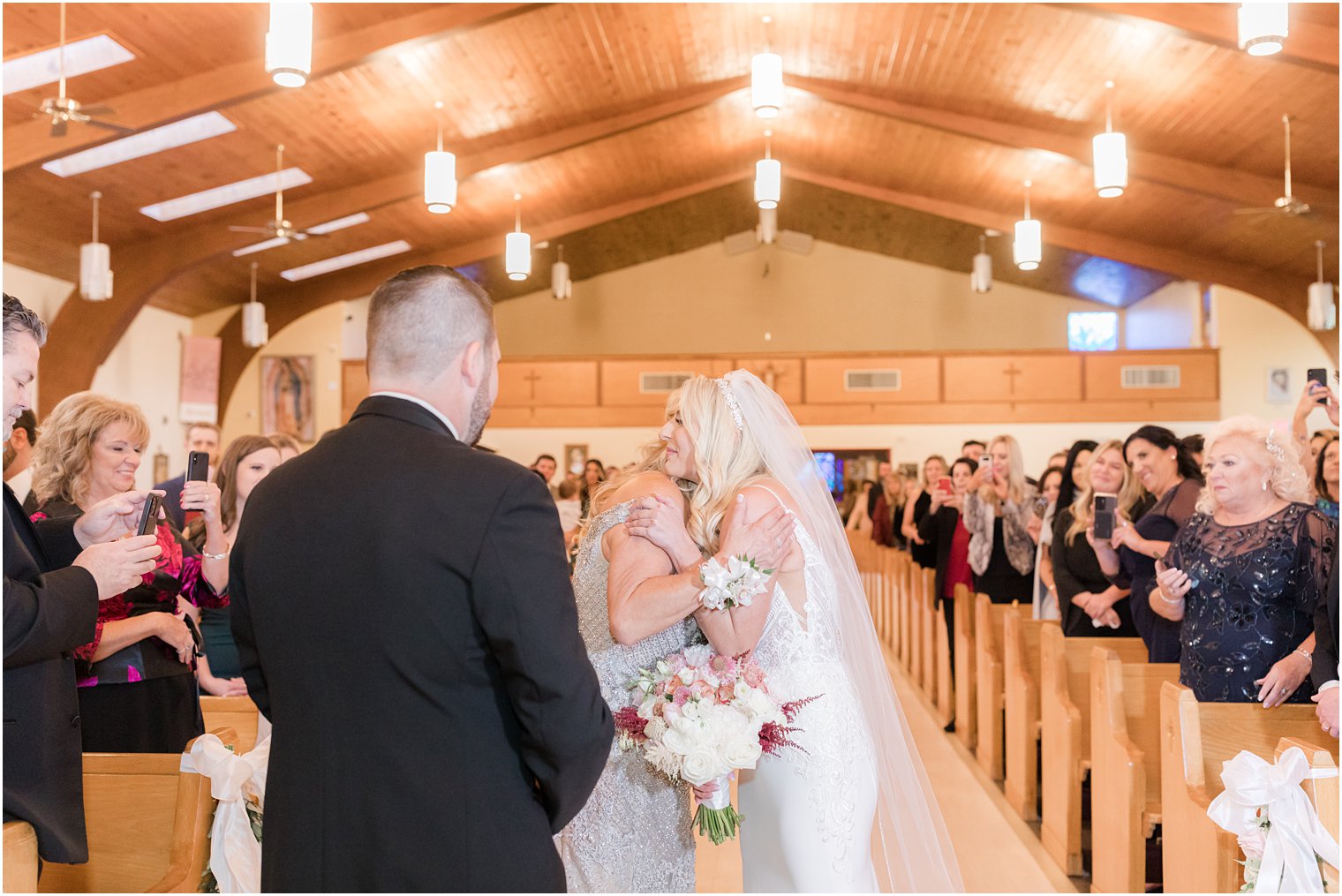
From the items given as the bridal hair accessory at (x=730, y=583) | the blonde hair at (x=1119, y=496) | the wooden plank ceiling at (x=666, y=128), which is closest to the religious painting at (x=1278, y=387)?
the wooden plank ceiling at (x=666, y=128)

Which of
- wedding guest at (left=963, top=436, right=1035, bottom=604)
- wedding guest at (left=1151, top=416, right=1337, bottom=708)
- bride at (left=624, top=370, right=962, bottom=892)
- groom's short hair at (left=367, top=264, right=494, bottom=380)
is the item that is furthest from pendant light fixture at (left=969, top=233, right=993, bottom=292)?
groom's short hair at (left=367, top=264, right=494, bottom=380)

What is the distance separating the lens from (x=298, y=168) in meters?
10.4

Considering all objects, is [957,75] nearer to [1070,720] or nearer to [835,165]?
[835,165]

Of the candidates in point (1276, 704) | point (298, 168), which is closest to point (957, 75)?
point (298, 168)

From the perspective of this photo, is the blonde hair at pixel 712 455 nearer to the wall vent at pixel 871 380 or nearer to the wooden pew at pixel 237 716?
the wooden pew at pixel 237 716

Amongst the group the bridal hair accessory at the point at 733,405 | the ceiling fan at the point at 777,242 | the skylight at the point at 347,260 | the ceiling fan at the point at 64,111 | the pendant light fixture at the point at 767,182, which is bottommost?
the bridal hair accessory at the point at 733,405

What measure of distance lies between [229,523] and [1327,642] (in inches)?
128

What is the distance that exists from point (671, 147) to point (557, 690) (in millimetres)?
11891

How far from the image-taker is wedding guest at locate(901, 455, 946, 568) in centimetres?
824

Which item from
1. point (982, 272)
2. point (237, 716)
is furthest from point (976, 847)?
point (982, 272)

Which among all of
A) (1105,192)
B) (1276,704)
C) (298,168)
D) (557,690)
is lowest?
(1276,704)

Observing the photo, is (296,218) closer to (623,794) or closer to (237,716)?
(237,716)

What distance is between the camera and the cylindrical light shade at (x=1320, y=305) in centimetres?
1177

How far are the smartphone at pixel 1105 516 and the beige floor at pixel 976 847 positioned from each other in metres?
1.32
